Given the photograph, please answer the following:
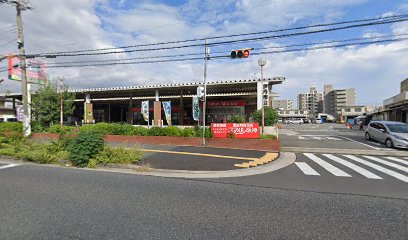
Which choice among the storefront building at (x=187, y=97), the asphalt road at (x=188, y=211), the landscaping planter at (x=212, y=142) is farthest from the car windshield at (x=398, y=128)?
the asphalt road at (x=188, y=211)

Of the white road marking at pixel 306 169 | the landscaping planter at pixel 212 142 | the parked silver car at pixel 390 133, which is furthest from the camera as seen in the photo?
the parked silver car at pixel 390 133

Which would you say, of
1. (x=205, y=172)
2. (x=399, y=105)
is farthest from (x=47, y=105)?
(x=399, y=105)

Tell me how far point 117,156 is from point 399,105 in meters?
35.0

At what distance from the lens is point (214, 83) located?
22.8 m

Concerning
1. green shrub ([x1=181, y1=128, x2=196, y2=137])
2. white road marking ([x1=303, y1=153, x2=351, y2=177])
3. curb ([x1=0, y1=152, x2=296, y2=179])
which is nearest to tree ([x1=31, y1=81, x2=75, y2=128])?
green shrub ([x1=181, y1=128, x2=196, y2=137])

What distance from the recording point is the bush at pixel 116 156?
8.66 metres

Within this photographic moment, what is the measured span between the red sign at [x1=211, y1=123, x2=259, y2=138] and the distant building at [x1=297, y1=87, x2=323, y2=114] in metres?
137

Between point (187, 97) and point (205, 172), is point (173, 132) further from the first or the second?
point (187, 97)

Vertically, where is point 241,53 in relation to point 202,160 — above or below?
above

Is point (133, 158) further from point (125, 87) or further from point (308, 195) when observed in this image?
point (125, 87)

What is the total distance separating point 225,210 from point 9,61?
25615 mm

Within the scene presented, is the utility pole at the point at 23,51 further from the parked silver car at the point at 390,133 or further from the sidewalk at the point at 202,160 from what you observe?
the parked silver car at the point at 390,133

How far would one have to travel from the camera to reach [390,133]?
13.6 metres

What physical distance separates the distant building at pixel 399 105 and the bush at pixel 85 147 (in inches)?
1140
